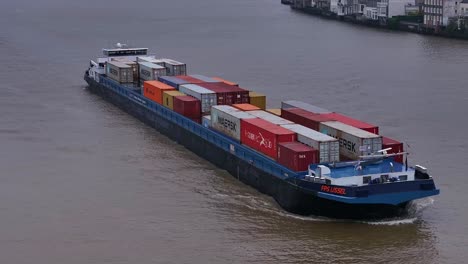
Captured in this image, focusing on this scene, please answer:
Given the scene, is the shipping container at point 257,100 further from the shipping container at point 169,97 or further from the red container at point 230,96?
the shipping container at point 169,97

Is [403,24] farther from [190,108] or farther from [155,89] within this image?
[190,108]

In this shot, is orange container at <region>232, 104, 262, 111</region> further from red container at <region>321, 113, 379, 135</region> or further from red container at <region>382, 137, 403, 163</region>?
red container at <region>382, 137, 403, 163</region>

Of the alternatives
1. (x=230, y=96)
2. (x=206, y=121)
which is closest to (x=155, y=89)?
(x=230, y=96)

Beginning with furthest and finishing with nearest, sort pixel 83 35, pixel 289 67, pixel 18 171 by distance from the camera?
pixel 83 35 < pixel 289 67 < pixel 18 171

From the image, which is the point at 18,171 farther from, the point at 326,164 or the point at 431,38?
the point at 431,38

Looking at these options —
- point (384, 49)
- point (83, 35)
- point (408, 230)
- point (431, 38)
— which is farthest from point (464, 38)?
point (408, 230)
